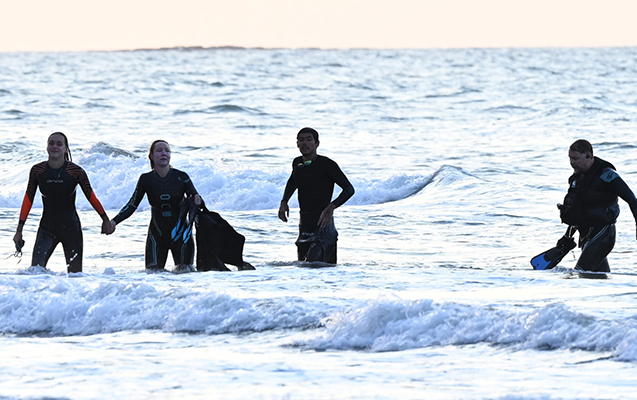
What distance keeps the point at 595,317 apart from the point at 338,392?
8.88ft

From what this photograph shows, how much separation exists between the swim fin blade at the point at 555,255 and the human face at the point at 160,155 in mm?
4386

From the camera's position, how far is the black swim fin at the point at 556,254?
10.4 metres

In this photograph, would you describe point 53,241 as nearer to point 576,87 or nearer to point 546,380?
point 546,380

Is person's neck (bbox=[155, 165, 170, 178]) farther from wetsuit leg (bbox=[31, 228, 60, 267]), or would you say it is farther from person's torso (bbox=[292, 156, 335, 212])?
person's torso (bbox=[292, 156, 335, 212])

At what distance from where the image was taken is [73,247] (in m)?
9.81

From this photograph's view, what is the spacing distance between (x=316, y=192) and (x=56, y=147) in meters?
2.87

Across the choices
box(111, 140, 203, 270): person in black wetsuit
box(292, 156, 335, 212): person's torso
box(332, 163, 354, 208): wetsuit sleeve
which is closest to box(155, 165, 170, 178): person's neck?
box(111, 140, 203, 270): person in black wetsuit

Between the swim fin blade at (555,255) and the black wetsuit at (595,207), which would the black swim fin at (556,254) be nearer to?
the swim fin blade at (555,255)

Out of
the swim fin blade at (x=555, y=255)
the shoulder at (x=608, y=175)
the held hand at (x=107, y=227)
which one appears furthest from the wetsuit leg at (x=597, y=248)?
the held hand at (x=107, y=227)

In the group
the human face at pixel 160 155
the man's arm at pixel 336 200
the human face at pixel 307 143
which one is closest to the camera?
the human face at pixel 160 155

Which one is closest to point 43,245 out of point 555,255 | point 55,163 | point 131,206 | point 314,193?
point 55,163

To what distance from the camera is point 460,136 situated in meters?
33.8

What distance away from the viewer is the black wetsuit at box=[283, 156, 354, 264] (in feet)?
34.2

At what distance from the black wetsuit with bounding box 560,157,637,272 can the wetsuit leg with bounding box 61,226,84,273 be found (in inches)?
205
